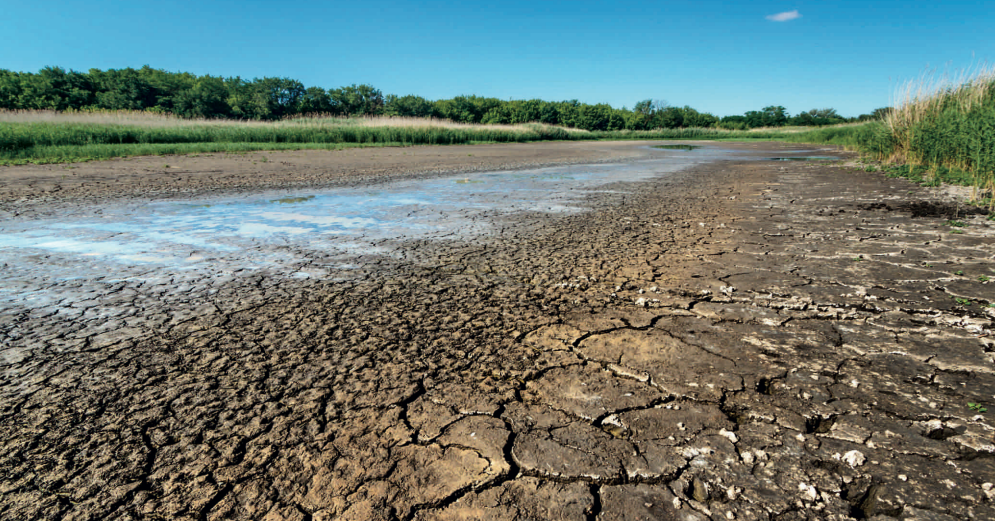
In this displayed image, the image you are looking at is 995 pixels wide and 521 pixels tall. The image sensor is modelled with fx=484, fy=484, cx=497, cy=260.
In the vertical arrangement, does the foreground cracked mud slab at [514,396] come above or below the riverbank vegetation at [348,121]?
below

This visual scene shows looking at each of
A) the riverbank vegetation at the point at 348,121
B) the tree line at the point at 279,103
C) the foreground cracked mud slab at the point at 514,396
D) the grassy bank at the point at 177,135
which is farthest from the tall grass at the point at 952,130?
the tree line at the point at 279,103

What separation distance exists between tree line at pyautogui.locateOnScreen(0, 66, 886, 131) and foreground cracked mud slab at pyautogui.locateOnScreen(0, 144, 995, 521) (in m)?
27.3

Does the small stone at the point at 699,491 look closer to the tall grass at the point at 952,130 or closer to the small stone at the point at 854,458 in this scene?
the small stone at the point at 854,458

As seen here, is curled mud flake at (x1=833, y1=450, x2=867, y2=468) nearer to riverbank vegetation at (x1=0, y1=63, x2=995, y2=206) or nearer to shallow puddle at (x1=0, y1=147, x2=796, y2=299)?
shallow puddle at (x1=0, y1=147, x2=796, y2=299)

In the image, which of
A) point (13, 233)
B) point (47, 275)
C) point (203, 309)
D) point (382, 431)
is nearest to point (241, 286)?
point (203, 309)

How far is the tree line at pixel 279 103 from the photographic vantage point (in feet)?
131

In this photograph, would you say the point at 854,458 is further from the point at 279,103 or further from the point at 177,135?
the point at 279,103

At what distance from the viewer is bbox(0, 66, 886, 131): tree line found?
3984cm

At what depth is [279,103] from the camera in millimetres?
56625

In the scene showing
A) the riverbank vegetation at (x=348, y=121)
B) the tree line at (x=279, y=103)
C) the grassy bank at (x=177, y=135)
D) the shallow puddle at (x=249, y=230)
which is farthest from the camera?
the tree line at (x=279, y=103)

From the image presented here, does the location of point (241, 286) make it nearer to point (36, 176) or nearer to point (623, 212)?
point (623, 212)

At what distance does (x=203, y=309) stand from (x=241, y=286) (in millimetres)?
371

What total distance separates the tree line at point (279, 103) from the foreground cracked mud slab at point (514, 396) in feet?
89.6

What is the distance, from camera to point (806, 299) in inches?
103
